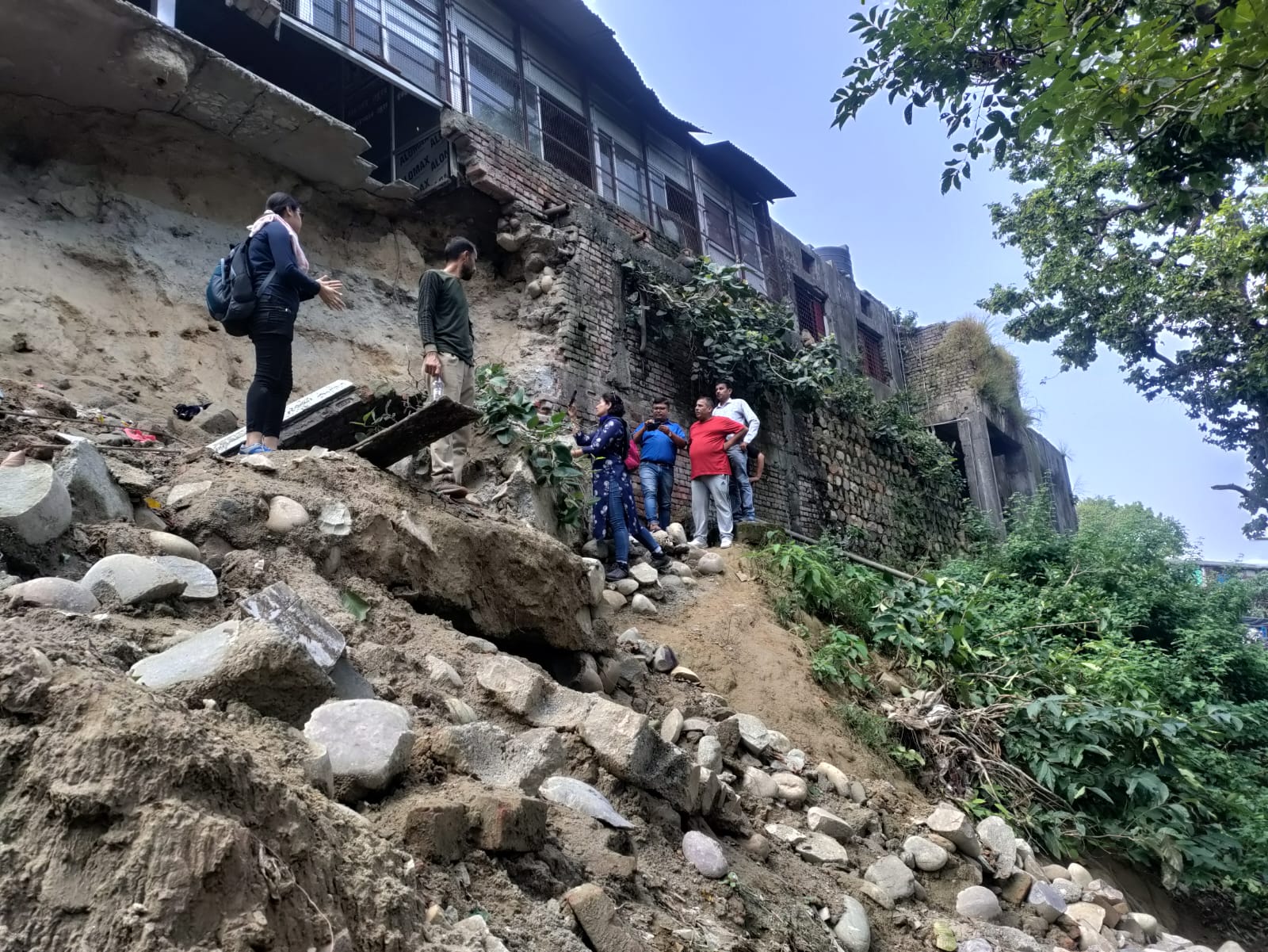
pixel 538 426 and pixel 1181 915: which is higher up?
pixel 538 426

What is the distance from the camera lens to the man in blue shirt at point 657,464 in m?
7.36

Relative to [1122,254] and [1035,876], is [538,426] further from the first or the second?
[1122,254]

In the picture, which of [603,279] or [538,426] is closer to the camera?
[538,426]

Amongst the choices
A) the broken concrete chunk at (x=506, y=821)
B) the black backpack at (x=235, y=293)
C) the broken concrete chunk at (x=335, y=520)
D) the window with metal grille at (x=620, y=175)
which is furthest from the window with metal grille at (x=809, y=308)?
the broken concrete chunk at (x=506, y=821)

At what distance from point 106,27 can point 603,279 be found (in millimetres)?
4566

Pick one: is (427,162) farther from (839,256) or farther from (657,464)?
(839,256)

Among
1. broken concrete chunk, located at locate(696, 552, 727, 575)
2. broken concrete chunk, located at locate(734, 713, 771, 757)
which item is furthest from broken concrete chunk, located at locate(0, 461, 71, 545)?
broken concrete chunk, located at locate(696, 552, 727, 575)

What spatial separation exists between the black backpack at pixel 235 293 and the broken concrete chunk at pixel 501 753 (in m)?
2.50

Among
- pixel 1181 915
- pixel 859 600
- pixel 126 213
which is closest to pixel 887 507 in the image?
pixel 859 600

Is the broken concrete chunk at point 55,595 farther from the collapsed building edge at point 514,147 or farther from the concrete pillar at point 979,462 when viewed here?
the concrete pillar at point 979,462

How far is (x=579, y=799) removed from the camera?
247 cm

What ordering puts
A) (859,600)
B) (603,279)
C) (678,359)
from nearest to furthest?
(859,600), (603,279), (678,359)

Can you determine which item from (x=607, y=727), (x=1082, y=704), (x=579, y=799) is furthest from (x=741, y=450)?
(x=579, y=799)

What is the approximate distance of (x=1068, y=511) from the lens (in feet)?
73.5
